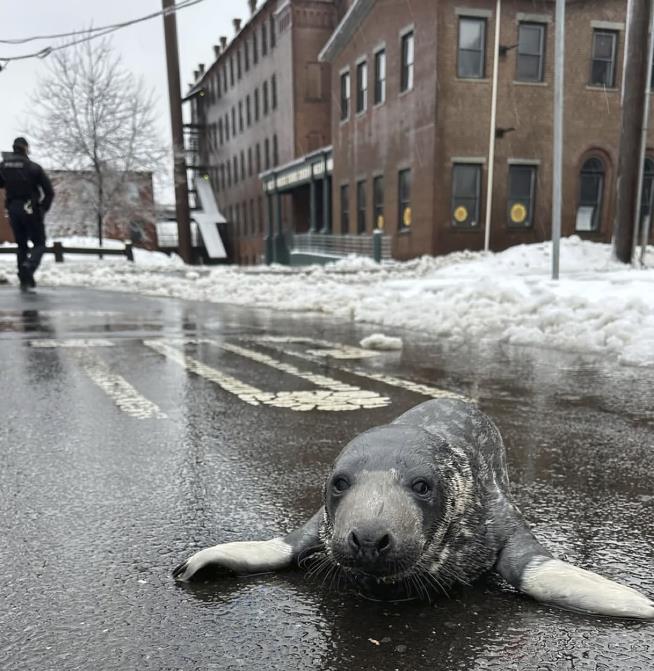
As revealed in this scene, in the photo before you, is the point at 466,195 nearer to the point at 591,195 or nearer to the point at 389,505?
the point at 591,195

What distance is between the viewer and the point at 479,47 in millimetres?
21672

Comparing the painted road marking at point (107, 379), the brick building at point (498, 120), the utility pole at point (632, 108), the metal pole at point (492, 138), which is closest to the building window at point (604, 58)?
the brick building at point (498, 120)

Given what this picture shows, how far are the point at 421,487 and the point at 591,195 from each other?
945 inches

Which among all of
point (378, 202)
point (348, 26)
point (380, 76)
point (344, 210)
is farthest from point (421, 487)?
point (348, 26)

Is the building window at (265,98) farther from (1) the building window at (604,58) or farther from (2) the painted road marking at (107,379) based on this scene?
(2) the painted road marking at (107,379)

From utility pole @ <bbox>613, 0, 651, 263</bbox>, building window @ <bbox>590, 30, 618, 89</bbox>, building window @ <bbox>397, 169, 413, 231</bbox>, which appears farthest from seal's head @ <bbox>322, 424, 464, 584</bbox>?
building window @ <bbox>590, 30, 618, 89</bbox>

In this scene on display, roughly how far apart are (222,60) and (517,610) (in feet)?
186

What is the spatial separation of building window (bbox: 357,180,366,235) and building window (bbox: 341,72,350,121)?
3.50 metres

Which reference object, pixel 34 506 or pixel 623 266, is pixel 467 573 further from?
pixel 623 266

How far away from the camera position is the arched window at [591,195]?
75.6 feet

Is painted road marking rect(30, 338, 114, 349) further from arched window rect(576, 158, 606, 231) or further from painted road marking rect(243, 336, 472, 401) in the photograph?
arched window rect(576, 158, 606, 231)

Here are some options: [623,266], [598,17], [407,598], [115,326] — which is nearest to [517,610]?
[407,598]

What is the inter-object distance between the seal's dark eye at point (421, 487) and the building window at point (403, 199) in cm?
2233

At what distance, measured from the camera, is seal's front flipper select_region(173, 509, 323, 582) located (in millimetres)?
2066
